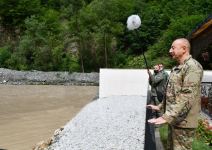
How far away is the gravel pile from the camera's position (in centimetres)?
563

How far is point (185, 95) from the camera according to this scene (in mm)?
3449

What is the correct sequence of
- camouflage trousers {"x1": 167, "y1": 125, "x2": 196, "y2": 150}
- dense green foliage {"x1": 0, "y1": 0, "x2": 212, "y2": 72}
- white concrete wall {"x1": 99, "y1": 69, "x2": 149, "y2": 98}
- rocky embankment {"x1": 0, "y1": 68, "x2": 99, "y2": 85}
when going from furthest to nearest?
dense green foliage {"x1": 0, "y1": 0, "x2": 212, "y2": 72} → rocky embankment {"x1": 0, "y1": 68, "x2": 99, "y2": 85} → white concrete wall {"x1": 99, "y1": 69, "x2": 149, "y2": 98} → camouflage trousers {"x1": 167, "y1": 125, "x2": 196, "y2": 150}

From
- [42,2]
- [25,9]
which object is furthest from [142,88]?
[42,2]

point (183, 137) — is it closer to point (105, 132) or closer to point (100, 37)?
point (105, 132)

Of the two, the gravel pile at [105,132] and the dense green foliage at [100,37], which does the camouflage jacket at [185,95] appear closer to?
the gravel pile at [105,132]

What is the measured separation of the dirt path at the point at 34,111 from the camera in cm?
1122

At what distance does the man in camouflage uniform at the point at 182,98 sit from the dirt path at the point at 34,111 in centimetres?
681

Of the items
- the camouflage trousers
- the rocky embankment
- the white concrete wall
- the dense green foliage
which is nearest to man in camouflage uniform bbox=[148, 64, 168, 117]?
the white concrete wall

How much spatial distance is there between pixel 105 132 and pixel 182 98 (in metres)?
3.39

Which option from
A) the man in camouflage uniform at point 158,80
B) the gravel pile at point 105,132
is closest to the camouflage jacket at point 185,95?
A: the gravel pile at point 105,132

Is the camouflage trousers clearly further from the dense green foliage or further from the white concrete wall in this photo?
the dense green foliage

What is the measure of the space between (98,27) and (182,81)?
31242 millimetres

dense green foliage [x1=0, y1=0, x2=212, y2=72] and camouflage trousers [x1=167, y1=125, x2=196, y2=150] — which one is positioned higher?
dense green foliage [x1=0, y1=0, x2=212, y2=72]

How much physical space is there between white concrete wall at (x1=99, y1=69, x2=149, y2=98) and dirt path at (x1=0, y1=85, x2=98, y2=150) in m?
1.62
